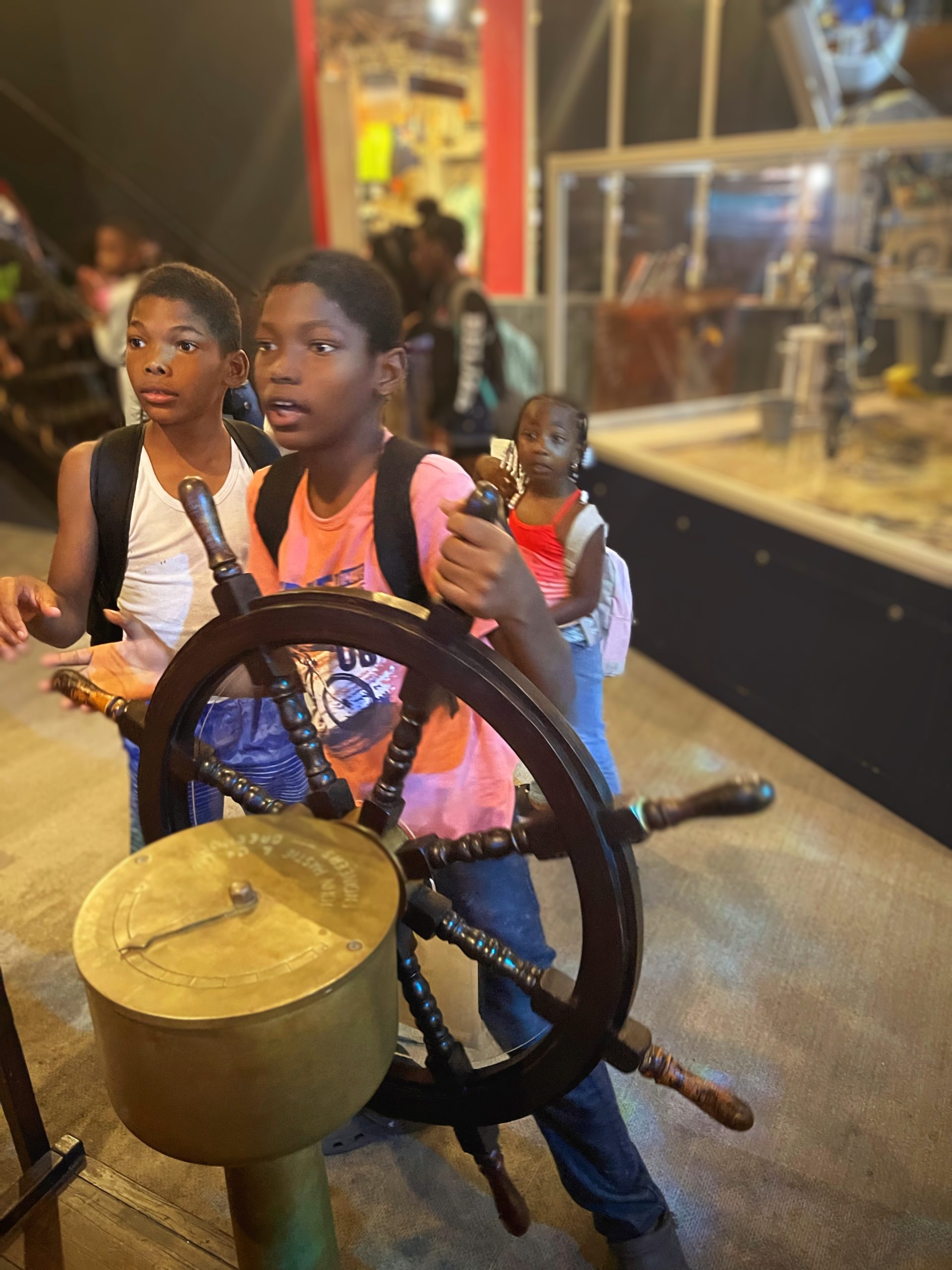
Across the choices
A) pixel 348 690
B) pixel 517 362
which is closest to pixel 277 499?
pixel 348 690

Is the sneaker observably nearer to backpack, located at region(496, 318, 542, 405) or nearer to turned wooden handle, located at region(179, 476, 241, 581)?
turned wooden handle, located at region(179, 476, 241, 581)

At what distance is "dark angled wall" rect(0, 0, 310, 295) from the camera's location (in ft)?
18.4

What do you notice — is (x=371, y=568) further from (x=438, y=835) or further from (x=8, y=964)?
(x=8, y=964)

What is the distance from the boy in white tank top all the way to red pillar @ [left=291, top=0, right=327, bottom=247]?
17.0 feet

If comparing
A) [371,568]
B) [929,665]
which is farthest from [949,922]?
[371,568]

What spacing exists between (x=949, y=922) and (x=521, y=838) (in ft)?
4.50

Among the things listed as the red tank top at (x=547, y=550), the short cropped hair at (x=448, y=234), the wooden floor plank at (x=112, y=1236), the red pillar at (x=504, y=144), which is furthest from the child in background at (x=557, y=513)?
the red pillar at (x=504, y=144)

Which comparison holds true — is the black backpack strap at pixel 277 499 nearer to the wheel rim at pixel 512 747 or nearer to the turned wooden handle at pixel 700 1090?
the wheel rim at pixel 512 747

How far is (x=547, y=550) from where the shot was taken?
3.17ft

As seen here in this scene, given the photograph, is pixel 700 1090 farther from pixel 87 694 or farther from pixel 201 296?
pixel 201 296

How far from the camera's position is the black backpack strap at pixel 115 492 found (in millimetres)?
1037

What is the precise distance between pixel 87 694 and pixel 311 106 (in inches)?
220

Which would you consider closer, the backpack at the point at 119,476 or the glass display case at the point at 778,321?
the backpack at the point at 119,476

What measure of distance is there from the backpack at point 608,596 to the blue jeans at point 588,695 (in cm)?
2
